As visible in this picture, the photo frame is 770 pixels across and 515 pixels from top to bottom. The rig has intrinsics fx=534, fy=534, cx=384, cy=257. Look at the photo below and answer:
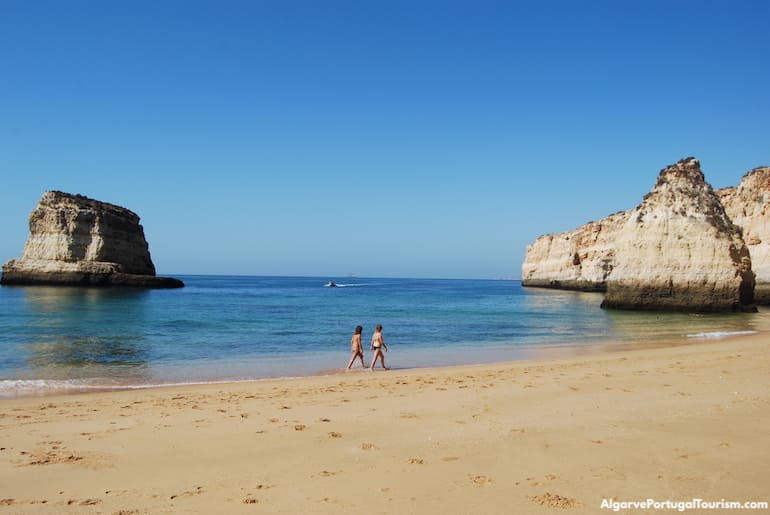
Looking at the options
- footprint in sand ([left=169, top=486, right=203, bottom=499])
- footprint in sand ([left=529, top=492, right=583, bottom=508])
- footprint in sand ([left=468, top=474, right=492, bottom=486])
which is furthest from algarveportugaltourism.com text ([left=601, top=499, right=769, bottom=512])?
footprint in sand ([left=169, top=486, right=203, bottom=499])

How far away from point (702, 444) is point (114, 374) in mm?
12071

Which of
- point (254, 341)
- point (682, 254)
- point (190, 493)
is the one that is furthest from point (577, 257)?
point (190, 493)

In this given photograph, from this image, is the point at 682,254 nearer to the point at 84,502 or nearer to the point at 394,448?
the point at 394,448

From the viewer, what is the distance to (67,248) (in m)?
67.8

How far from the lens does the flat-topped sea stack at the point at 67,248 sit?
67.6 meters

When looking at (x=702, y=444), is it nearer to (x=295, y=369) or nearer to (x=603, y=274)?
(x=295, y=369)

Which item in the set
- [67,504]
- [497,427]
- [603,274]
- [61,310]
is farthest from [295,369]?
[603,274]

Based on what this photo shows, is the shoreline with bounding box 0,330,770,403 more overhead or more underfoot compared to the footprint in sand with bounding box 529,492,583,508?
more underfoot

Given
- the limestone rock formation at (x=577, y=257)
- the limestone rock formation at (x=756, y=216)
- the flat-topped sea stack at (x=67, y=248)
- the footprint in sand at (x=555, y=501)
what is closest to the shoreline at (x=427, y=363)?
the footprint in sand at (x=555, y=501)

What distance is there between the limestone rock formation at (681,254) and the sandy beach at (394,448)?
29.0 m

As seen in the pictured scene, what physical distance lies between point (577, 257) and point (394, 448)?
88.1 m

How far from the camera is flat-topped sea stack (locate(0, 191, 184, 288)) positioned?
222 ft

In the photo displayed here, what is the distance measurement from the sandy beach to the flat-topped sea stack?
6678cm

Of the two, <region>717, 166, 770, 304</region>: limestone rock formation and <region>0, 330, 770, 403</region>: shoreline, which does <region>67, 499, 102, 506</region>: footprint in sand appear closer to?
<region>0, 330, 770, 403</region>: shoreline
